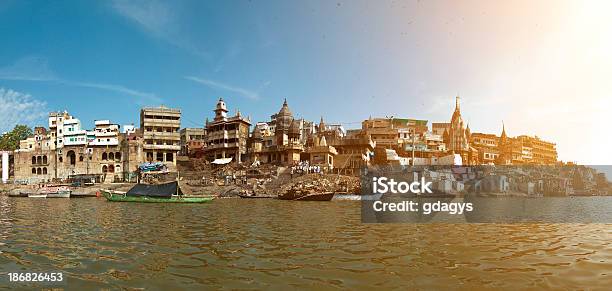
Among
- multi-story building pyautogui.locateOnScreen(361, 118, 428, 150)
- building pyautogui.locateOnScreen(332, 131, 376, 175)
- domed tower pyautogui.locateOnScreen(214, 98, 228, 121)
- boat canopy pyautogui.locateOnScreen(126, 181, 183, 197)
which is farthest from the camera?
domed tower pyautogui.locateOnScreen(214, 98, 228, 121)

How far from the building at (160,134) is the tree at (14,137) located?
119ft

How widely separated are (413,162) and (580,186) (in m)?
55.7

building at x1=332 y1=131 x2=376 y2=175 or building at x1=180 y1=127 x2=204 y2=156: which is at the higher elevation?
building at x1=180 y1=127 x2=204 y2=156

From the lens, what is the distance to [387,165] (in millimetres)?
64625

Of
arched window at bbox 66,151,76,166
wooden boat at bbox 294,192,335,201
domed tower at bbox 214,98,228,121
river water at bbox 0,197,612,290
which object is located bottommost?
wooden boat at bbox 294,192,335,201

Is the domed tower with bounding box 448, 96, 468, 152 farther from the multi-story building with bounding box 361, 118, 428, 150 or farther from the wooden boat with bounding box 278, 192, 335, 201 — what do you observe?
the wooden boat with bounding box 278, 192, 335, 201

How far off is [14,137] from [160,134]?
140ft

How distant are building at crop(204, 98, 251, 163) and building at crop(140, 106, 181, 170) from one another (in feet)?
23.0

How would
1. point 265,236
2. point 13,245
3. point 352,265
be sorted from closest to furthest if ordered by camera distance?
point 352,265
point 13,245
point 265,236

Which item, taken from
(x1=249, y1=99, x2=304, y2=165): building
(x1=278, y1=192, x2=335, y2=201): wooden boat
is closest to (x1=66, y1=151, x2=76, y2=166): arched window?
(x1=249, y1=99, x2=304, y2=165): building

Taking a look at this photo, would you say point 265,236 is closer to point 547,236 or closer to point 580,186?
point 547,236

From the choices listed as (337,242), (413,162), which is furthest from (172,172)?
(337,242)

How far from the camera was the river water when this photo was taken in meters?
8.18

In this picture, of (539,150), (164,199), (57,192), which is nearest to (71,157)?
(57,192)
